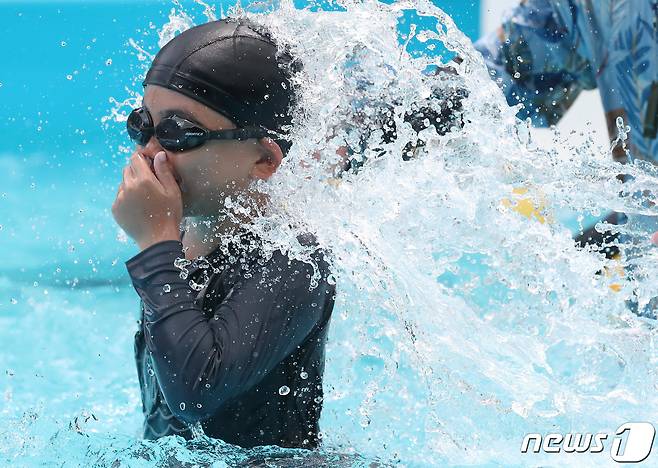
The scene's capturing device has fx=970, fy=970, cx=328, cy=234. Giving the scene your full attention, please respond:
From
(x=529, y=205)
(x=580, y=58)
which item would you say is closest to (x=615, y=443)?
(x=529, y=205)

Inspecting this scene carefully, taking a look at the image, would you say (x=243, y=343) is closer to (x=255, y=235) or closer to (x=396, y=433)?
(x=255, y=235)

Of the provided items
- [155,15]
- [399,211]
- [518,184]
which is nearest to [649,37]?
[518,184]

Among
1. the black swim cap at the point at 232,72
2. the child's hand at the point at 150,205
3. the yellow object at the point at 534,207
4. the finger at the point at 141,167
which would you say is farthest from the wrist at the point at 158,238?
the yellow object at the point at 534,207

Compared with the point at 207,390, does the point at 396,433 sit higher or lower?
lower

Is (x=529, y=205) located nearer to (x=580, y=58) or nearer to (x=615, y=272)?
(x=615, y=272)

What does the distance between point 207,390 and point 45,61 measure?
14.8 feet

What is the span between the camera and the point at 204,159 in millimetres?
1688

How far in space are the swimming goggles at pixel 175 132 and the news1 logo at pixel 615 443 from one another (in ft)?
3.56

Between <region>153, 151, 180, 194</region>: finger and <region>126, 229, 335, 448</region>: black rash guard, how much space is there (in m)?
0.10

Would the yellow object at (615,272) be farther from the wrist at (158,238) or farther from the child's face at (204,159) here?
the wrist at (158,238)

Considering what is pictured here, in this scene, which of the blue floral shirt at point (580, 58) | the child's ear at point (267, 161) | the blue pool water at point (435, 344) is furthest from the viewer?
the blue floral shirt at point (580, 58)

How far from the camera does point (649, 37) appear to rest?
3.15m

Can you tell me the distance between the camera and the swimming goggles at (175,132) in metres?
1.66

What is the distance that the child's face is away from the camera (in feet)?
5.52
